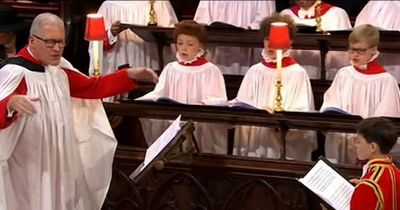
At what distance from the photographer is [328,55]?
7477mm

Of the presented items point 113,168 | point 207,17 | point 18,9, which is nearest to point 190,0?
point 207,17

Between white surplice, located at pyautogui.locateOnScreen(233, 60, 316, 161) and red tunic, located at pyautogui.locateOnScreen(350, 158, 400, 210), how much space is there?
1.82m

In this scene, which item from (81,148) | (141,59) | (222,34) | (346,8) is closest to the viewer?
(81,148)

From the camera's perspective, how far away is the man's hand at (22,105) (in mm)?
4551

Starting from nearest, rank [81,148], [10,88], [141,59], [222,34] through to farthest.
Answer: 1. [10,88]
2. [81,148]
3. [222,34]
4. [141,59]

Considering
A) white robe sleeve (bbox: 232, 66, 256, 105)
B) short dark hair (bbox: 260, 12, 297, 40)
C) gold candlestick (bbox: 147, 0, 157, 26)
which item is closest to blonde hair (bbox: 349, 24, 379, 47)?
short dark hair (bbox: 260, 12, 297, 40)

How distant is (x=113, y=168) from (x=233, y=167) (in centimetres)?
79

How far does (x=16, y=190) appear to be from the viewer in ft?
16.6

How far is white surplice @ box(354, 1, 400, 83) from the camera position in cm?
731

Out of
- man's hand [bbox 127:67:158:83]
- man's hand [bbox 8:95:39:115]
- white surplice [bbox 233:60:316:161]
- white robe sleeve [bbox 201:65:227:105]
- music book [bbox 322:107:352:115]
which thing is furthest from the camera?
white robe sleeve [bbox 201:65:227:105]

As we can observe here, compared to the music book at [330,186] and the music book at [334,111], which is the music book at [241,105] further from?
the music book at [330,186]

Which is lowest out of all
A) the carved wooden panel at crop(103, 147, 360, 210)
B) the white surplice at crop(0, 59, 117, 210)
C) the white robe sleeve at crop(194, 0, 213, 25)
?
the carved wooden panel at crop(103, 147, 360, 210)

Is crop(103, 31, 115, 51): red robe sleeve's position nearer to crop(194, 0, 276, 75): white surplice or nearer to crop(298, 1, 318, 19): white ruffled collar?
crop(194, 0, 276, 75): white surplice

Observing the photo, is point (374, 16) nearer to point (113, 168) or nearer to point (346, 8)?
point (346, 8)
